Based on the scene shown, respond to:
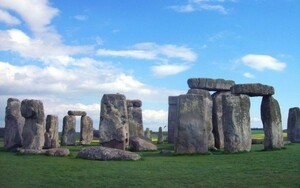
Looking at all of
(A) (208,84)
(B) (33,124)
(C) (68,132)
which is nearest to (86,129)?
(C) (68,132)

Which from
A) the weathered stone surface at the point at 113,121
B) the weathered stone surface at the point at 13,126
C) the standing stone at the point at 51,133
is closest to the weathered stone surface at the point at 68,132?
the standing stone at the point at 51,133

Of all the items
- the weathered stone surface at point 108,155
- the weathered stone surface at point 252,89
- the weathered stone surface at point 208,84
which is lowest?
the weathered stone surface at point 108,155

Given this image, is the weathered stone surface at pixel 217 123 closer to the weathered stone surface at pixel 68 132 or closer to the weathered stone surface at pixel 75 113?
the weathered stone surface at pixel 68 132

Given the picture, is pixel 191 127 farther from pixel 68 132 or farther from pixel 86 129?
pixel 86 129

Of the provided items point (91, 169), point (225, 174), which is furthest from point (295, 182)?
point (91, 169)

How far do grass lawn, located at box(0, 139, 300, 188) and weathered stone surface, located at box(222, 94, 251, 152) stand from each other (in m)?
3.12

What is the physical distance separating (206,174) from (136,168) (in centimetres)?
241

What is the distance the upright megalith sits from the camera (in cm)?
3022

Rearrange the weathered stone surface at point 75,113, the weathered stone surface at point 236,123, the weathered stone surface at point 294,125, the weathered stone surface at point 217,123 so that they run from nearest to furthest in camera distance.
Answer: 1. the weathered stone surface at point 236,123
2. the weathered stone surface at point 217,123
3. the weathered stone surface at point 294,125
4. the weathered stone surface at point 75,113

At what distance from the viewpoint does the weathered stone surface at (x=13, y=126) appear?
2203 centimetres

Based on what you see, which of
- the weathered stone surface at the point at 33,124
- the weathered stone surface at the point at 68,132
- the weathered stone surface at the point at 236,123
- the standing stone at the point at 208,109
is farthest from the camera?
the weathered stone surface at the point at 68,132

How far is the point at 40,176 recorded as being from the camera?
11859mm

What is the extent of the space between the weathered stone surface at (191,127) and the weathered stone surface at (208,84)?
723 centimetres

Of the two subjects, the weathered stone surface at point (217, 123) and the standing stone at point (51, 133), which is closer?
the standing stone at point (51, 133)
